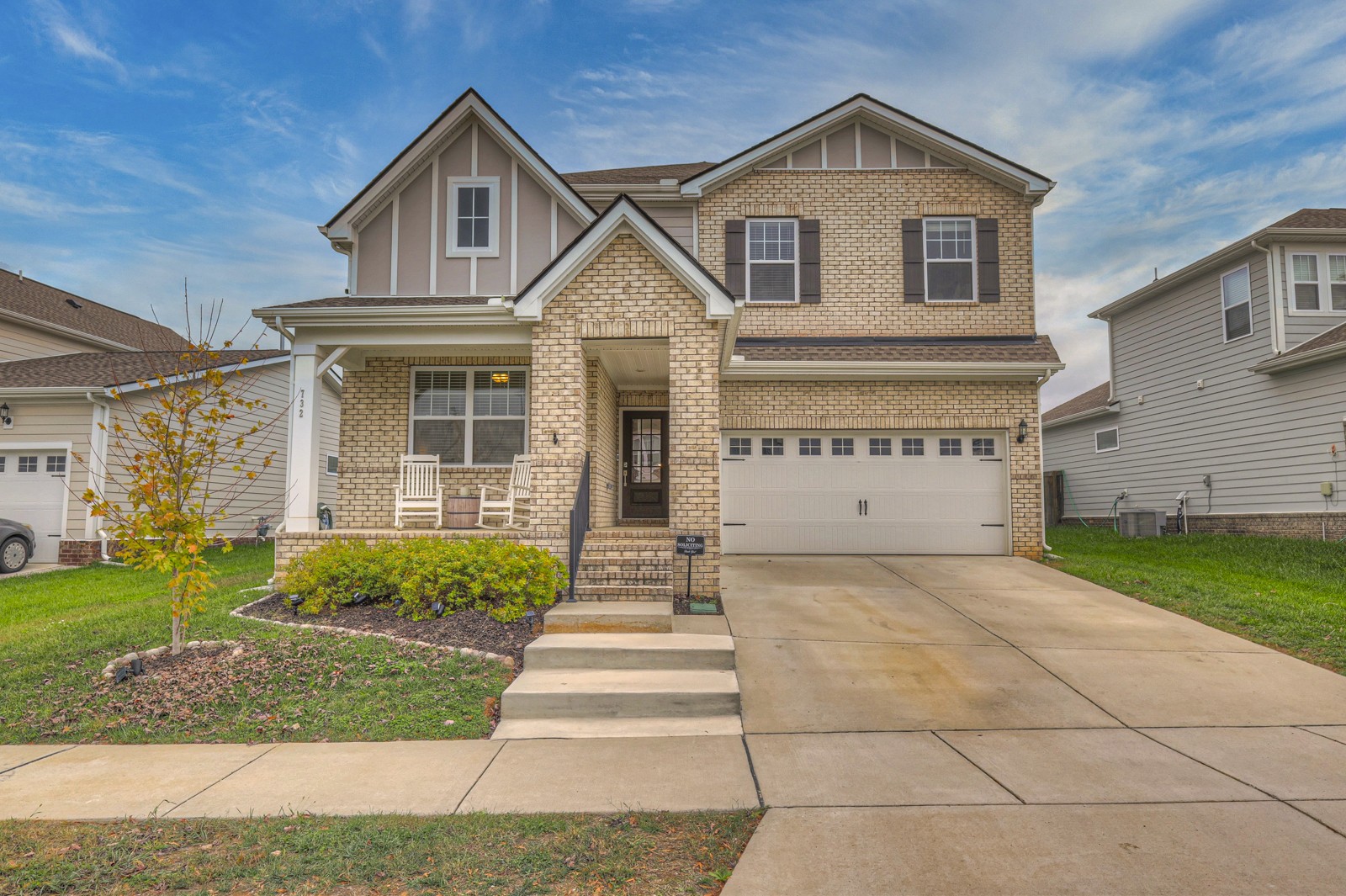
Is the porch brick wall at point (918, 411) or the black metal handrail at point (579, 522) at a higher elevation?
the porch brick wall at point (918, 411)

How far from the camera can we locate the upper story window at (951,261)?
13.2 metres

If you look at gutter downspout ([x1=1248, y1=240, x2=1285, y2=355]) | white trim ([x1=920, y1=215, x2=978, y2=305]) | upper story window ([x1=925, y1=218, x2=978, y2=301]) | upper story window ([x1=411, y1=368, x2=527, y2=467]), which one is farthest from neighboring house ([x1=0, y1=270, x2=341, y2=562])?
gutter downspout ([x1=1248, y1=240, x2=1285, y2=355])

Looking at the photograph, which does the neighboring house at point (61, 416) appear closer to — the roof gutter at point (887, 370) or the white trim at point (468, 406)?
the white trim at point (468, 406)

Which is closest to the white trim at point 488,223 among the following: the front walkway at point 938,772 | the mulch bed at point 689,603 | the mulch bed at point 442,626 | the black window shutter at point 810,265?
the black window shutter at point 810,265

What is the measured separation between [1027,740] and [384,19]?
15.3m

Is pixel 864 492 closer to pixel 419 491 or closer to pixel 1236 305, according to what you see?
pixel 419 491

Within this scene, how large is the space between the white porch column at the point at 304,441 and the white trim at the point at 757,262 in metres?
7.21

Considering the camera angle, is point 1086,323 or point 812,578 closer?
point 812,578

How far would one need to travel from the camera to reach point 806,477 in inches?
495

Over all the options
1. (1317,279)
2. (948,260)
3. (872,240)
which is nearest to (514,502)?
(872,240)

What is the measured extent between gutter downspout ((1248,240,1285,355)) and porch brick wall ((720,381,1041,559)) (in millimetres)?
5384

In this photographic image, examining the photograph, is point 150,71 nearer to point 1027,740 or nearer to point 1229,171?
point 1027,740

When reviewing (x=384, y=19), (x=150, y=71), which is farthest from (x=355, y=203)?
(x=150, y=71)

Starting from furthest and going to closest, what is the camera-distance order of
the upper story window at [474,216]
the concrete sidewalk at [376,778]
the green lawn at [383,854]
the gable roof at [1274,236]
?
the gable roof at [1274,236]
the upper story window at [474,216]
the concrete sidewalk at [376,778]
the green lawn at [383,854]
